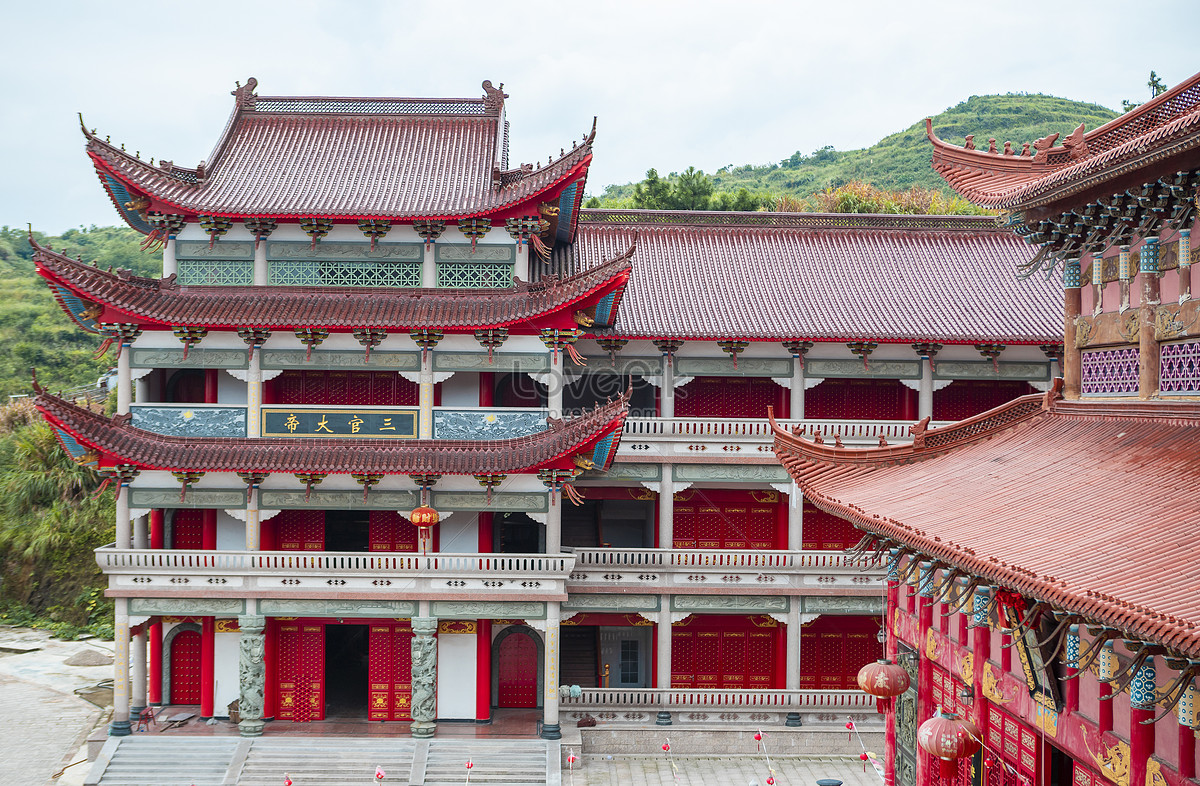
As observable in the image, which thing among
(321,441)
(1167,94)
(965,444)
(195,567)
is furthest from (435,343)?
(1167,94)

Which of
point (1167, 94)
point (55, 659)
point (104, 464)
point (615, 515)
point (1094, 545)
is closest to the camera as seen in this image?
point (1094, 545)

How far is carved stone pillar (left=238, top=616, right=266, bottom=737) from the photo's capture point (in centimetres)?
2066

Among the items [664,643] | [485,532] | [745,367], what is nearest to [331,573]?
[485,532]

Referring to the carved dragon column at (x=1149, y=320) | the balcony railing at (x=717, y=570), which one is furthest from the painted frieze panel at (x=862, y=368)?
the carved dragon column at (x=1149, y=320)

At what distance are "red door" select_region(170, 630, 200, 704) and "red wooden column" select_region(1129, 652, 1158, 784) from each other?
2018 centimetres

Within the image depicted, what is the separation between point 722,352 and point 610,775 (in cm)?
1061

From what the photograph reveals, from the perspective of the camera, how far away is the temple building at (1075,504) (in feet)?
27.0

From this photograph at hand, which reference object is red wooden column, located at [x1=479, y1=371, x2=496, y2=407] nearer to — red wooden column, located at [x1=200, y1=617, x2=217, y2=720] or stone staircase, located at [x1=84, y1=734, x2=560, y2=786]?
stone staircase, located at [x1=84, y1=734, x2=560, y2=786]

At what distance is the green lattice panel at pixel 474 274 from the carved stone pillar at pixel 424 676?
7.68m

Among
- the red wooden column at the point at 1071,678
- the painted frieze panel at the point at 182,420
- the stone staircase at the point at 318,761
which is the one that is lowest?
the stone staircase at the point at 318,761

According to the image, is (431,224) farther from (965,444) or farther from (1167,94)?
(1167,94)

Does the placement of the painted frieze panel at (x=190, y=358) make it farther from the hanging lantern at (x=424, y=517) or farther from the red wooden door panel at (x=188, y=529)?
the hanging lantern at (x=424, y=517)

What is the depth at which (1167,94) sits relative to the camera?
10.9m

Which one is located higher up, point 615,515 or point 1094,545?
point 1094,545
